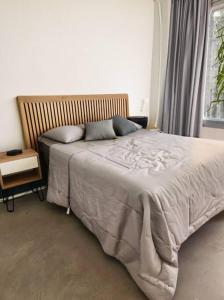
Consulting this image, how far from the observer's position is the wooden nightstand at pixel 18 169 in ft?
6.55

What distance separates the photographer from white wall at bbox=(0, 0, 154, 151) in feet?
7.22

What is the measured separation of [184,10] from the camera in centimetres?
304

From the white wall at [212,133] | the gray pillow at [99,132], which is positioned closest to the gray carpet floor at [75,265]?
the gray pillow at [99,132]

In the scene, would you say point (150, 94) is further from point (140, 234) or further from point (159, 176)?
point (140, 234)

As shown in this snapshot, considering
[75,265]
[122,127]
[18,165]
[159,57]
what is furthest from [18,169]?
[159,57]

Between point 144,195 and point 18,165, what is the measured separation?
1.53m

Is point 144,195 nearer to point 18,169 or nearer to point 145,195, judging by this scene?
point 145,195

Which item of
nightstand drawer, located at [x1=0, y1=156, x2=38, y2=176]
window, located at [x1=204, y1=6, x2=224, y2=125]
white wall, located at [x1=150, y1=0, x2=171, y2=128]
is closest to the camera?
nightstand drawer, located at [x1=0, y1=156, x2=38, y2=176]

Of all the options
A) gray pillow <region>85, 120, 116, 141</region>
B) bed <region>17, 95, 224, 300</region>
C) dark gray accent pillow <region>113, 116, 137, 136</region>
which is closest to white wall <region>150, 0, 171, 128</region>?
dark gray accent pillow <region>113, 116, 137, 136</region>

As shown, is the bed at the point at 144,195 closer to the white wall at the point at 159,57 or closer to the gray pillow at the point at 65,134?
the gray pillow at the point at 65,134

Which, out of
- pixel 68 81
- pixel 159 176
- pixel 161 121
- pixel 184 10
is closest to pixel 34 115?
pixel 68 81

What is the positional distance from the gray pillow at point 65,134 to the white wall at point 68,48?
16.9 inches

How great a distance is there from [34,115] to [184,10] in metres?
2.88

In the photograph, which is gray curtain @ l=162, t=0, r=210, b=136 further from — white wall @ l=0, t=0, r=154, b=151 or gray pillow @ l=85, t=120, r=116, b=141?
gray pillow @ l=85, t=120, r=116, b=141
